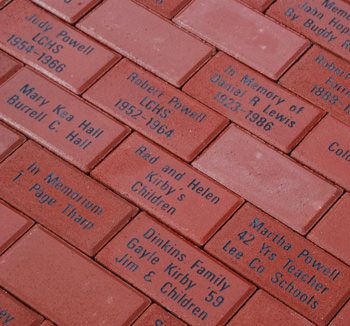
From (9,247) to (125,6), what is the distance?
2.19 feet

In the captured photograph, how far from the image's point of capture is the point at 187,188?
5.49ft

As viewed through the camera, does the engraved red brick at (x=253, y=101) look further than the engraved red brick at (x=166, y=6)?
No

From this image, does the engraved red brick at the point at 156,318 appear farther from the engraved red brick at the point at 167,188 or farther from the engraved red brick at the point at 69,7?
the engraved red brick at the point at 69,7

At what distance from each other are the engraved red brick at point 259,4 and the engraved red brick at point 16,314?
2.97 feet

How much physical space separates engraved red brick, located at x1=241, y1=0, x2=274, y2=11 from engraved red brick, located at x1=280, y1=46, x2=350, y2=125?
0.54 feet

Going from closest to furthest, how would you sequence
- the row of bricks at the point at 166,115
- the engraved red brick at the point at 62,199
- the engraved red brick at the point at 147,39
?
1. the engraved red brick at the point at 62,199
2. the row of bricks at the point at 166,115
3. the engraved red brick at the point at 147,39

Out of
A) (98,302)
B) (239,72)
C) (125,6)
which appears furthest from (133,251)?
(125,6)

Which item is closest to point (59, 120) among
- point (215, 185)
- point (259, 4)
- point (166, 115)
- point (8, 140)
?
point (8, 140)

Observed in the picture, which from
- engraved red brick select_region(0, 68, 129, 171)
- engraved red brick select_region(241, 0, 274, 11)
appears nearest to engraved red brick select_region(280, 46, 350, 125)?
engraved red brick select_region(241, 0, 274, 11)

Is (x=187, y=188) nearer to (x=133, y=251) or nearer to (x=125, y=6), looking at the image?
(x=133, y=251)

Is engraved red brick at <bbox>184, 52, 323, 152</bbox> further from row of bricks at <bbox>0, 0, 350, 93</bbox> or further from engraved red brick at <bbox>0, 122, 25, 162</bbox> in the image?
engraved red brick at <bbox>0, 122, 25, 162</bbox>

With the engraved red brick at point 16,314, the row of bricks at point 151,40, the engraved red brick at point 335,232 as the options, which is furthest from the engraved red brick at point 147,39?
the engraved red brick at point 16,314

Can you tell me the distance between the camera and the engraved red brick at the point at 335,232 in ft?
5.29

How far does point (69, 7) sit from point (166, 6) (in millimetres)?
233
